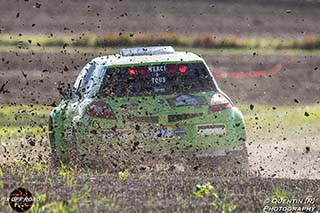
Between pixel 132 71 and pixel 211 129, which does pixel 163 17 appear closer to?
→ pixel 132 71

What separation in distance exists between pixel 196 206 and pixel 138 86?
3.52m

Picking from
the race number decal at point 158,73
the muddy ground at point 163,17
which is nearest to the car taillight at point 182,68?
the race number decal at point 158,73

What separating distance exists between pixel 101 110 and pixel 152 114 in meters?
0.56

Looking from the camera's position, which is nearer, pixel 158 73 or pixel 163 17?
pixel 158 73

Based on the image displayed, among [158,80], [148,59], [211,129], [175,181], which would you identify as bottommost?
[211,129]

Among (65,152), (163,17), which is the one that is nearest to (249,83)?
(163,17)

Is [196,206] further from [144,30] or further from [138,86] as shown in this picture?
[144,30]

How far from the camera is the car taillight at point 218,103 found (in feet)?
39.2

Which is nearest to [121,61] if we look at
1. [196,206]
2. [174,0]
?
[196,206]

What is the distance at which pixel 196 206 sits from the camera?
873 centimetres

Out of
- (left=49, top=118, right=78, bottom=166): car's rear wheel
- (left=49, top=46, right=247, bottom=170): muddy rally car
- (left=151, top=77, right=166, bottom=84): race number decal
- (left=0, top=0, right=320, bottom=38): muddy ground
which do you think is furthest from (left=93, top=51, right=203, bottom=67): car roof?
(left=0, top=0, right=320, bottom=38): muddy ground

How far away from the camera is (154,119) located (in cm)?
1177

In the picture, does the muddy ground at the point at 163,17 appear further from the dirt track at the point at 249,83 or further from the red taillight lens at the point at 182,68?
the red taillight lens at the point at 182,68

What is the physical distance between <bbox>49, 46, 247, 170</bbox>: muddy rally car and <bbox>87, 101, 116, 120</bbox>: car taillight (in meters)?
0.01
